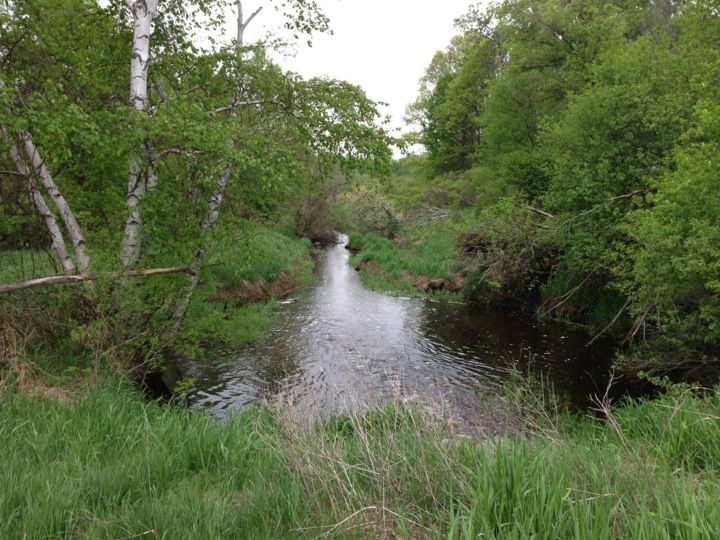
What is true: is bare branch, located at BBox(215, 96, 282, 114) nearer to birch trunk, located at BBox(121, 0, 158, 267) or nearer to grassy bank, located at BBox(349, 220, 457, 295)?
birch trunk, located at BBox(121, 0, 158, 267)

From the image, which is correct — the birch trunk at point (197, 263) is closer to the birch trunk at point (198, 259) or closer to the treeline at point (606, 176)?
the birch trunk at point (198, 259)

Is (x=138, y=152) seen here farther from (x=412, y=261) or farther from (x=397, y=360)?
(x=412, y=261)

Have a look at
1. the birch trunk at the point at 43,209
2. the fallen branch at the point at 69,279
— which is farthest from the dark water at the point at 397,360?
the birch trunk at the point at 43,209

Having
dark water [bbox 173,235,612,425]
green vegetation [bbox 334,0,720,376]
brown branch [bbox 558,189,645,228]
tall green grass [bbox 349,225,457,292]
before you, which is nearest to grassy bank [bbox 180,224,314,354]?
dark water [bbox 173,235,612,425]

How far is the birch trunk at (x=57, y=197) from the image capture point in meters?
6.03

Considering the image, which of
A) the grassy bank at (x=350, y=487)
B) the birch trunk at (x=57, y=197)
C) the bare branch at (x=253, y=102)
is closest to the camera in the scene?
the grassy bank at (x=350, y=487)

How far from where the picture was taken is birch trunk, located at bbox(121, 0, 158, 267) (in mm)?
6730

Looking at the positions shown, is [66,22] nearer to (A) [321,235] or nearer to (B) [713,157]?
(B) [713,157]

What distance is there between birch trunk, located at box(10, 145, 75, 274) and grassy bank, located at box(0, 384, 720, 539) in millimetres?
2925

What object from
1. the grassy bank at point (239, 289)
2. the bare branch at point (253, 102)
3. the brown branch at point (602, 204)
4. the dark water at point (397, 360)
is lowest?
the dark water at point (397, 360)

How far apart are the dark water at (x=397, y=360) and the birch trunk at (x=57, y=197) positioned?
315cm

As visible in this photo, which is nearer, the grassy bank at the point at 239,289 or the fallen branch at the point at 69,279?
the fallen branch at the point at 69,279

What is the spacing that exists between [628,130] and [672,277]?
17.0ft

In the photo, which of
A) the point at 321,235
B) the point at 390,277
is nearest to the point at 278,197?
the point at 390,277
